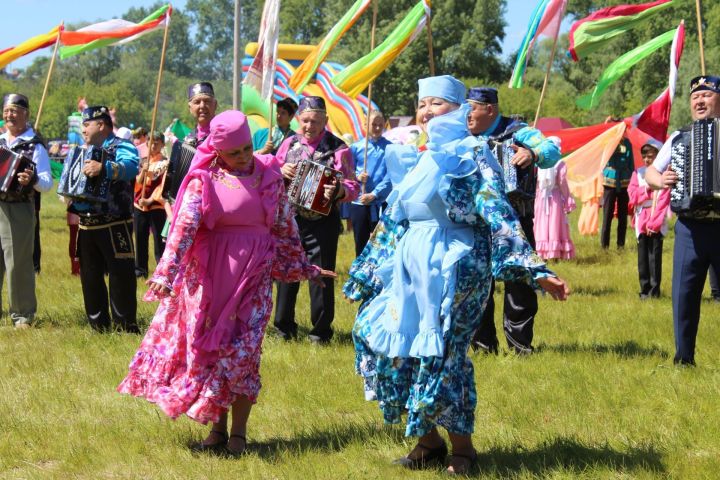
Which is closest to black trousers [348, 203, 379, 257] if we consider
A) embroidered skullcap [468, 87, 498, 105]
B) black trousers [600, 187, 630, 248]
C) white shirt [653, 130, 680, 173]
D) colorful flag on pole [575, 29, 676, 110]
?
colorful flag on pole [575, 29, 676, 110]

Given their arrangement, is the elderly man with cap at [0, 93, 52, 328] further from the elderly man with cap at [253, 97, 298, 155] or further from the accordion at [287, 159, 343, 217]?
the accordion at [287, 159, 343, 217]

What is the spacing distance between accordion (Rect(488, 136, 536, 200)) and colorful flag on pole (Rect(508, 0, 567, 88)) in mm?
1753

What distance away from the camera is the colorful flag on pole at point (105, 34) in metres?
11.2

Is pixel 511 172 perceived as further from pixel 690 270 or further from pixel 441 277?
pixel 441 277

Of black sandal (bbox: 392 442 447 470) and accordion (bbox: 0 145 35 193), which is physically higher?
accordion (bbox: 0 145 35 193)

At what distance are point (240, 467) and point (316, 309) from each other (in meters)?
3.56

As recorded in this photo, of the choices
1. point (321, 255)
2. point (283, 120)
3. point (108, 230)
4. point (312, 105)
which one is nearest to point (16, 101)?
point (108, 230)

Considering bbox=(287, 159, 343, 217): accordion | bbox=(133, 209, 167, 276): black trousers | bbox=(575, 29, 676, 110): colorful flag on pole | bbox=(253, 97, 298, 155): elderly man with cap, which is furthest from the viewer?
bbox=(133, 209, 167, 276): black trousers

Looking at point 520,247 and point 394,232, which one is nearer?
point 520,247

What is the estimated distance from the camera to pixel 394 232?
5.61 metres

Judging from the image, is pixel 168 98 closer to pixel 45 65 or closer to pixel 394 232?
pixel 45 65

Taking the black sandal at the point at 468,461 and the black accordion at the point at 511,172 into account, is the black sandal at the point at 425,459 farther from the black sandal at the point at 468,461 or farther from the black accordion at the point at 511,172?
the black accordion at the point at 511,172

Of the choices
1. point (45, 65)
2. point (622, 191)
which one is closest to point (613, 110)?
point (622, 191)

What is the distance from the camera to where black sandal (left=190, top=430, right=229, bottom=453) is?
19.3ft
